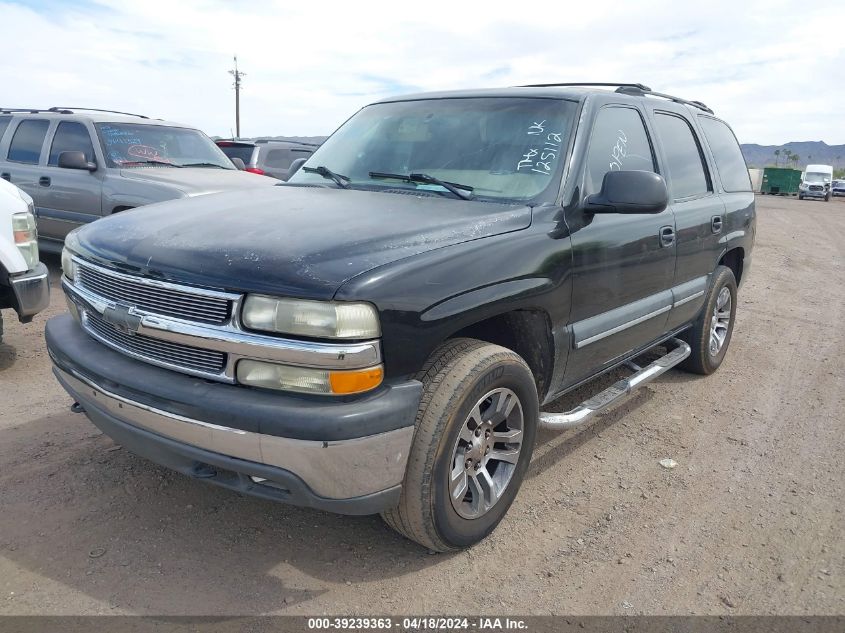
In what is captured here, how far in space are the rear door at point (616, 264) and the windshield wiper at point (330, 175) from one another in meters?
1.22

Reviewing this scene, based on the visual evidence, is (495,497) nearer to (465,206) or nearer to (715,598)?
(715,598)

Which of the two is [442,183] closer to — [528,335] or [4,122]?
[528,335]

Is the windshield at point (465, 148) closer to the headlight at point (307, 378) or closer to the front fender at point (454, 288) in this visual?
the front fender at point (454, 288)

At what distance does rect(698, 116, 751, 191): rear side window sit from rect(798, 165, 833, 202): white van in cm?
4272

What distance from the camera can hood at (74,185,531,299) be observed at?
231 centimetres

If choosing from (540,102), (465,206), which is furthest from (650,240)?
(465,206)

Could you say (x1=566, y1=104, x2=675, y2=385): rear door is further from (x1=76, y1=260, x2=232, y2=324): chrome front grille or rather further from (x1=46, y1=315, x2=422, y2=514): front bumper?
(x1=76, y1=260, x2=232, y2=324): chrome front grille

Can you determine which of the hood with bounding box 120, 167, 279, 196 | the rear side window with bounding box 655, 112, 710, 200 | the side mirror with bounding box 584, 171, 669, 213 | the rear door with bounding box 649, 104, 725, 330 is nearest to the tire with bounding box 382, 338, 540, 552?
the side mirror with bounding box 584, 171, 669, 213

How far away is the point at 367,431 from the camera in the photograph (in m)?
2.26

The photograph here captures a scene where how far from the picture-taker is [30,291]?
4.66 m

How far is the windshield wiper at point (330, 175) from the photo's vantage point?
3.63 m

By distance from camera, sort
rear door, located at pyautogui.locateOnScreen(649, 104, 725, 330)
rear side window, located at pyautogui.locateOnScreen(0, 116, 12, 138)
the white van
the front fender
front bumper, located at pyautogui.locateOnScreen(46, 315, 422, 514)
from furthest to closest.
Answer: the white van → rear side window, located at pyautogui.locateOnScreen(0, 116, 12, 138) → rear door, located at pyautogui.locateOnScreen(649, 104, 725, 330) → the front fender → front bumper, located at pyautogui.locateOnScreen(46, 315, 422, 514)

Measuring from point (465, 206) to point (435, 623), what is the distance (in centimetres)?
172

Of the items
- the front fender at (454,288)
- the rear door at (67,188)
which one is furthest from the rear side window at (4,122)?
the front fender at (454,288)
